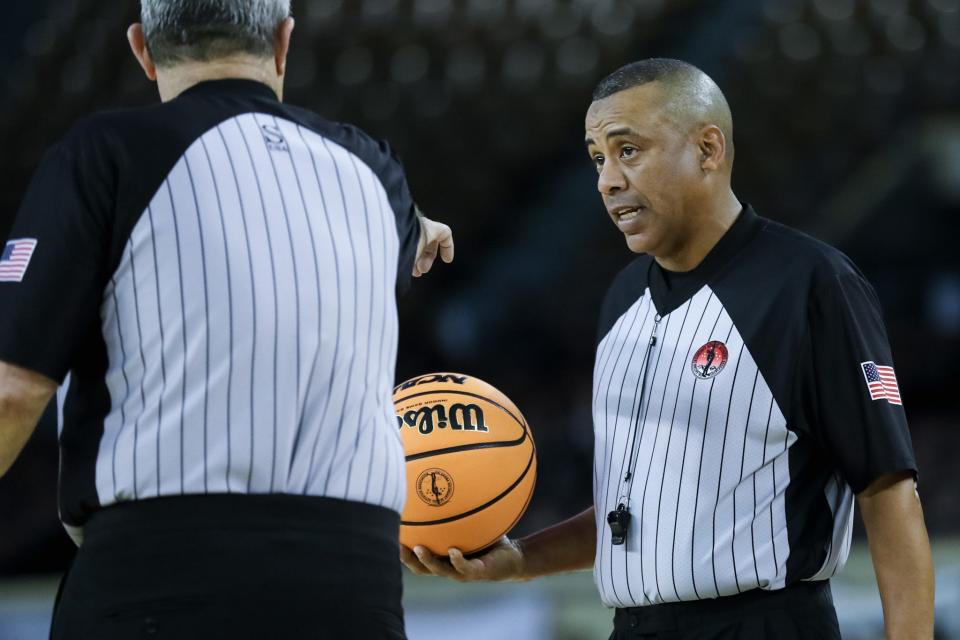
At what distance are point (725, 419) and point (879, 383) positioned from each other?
1.14 ft

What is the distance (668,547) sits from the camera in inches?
121

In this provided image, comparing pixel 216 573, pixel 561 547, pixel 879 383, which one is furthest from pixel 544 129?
pixel 216 573

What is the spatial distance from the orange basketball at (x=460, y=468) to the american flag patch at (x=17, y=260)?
129 cm

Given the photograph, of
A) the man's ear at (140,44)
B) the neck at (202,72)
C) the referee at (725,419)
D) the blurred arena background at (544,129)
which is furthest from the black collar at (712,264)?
the blurred arena background at (544,129)

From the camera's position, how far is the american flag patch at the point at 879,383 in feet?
Answer: 9.78

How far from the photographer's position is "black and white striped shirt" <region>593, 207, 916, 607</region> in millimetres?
3000

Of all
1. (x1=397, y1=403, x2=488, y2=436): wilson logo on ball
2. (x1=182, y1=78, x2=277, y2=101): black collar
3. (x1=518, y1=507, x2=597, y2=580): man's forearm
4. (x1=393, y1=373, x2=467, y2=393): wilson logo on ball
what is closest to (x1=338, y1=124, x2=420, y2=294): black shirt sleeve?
(x1=182, y1=78, x2=277, y2=101): black collar

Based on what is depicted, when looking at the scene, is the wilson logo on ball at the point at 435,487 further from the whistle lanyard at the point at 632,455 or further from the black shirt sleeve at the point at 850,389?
the black shirt sleeve at the point at 850,389

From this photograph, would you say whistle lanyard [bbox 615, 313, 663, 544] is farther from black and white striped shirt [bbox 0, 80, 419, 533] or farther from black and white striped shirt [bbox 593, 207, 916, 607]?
black and white striped shirt [bbox 0, 80, 419, 533]

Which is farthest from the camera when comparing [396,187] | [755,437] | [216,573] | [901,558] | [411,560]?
[411,560]

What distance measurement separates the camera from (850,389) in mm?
2980

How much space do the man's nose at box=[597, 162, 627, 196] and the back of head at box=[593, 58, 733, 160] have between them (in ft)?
0.58

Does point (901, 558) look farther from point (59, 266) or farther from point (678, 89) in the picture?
point (59, 266)

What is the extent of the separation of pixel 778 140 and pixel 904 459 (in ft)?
38.6
